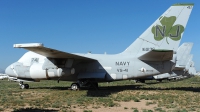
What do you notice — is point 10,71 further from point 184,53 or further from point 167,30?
point 184,53

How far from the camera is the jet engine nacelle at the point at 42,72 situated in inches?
753

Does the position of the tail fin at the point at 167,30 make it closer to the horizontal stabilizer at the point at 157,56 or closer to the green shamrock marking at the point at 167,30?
the green shamrock marking at the point at 167,30

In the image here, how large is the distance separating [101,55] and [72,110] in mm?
10929

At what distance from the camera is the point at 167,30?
18328 millimetres

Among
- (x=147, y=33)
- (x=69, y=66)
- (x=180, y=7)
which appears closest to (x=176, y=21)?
(x=180, y=7)

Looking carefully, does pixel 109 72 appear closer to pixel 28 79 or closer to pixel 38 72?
pixel 38 72

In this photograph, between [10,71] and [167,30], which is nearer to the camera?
[167,30]

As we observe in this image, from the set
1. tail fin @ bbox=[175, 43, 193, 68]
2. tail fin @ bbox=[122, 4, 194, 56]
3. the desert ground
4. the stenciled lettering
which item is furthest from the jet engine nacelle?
tail fin @ bbox=[175, 43, 193, 68]

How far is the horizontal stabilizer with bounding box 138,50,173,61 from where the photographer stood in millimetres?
16691

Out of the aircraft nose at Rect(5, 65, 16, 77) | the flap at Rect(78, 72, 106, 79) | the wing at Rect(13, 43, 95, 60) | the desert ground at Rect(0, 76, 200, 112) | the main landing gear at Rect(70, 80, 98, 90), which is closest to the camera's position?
the desert ground at Rect(0, 76, 200, 112)

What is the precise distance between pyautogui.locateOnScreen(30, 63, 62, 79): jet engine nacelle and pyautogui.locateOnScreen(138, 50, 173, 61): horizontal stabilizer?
693cm

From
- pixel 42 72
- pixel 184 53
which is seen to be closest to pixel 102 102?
pixel 42 72

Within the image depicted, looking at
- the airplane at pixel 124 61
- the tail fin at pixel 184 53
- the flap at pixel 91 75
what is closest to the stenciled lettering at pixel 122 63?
the airplane at pixel 124 61

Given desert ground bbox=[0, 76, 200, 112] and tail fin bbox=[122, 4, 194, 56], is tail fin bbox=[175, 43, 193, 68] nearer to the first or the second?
tail fin bbox=[122, 4, 194, 56]
